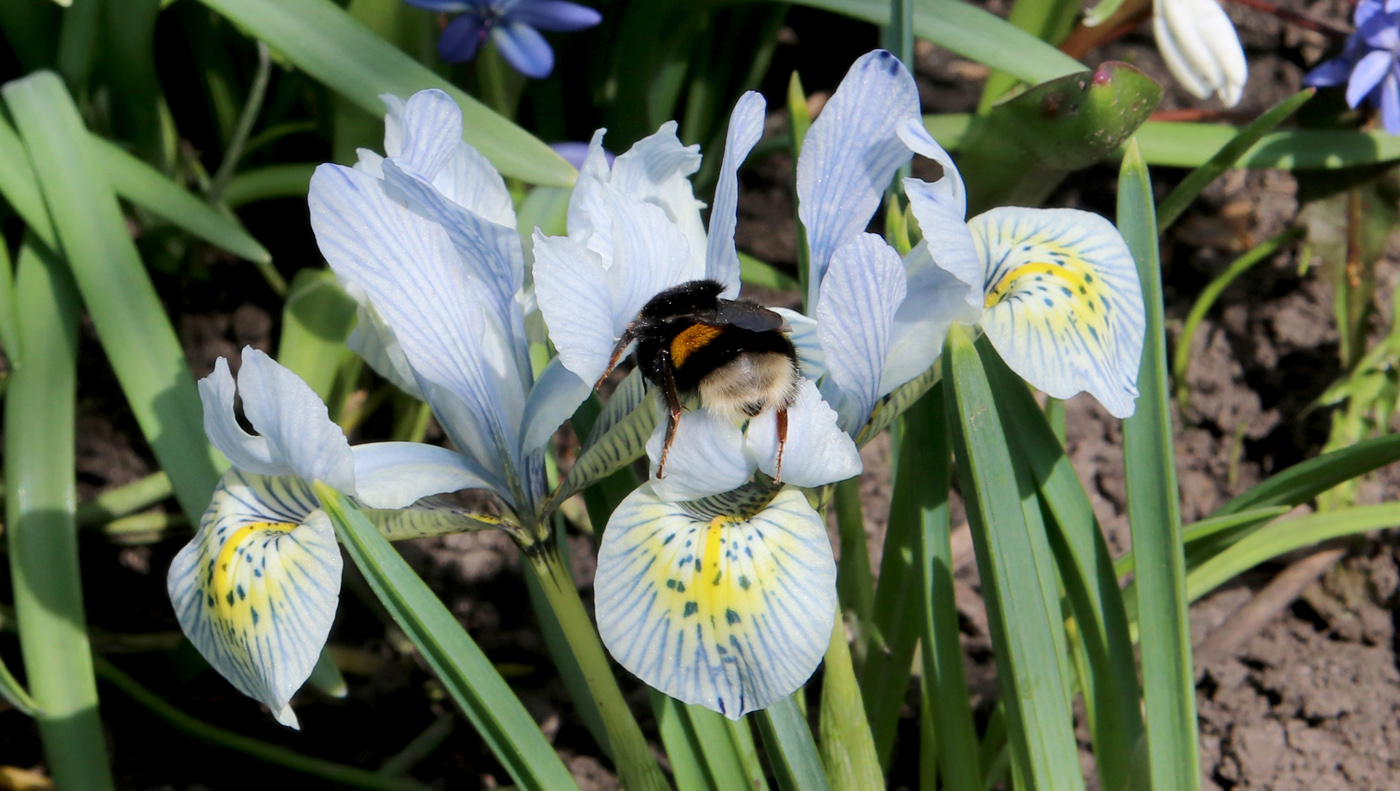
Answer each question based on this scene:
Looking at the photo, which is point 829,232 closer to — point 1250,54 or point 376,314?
point 376,314

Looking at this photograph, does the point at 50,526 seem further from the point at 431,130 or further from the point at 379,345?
the point at 431,130

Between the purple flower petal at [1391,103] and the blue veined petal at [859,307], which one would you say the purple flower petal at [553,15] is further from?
the purple flower petal at [1391,103]

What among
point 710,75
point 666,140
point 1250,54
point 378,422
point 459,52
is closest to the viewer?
point 666,140

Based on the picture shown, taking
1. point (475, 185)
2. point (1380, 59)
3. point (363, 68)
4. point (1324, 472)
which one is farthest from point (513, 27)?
point (1380, 59)

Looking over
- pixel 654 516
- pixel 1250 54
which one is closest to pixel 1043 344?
pixel 654 516

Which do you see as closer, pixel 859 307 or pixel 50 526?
pixel 859 307

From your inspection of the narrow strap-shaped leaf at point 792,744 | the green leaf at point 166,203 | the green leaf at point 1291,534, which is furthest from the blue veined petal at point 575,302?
the green leaf at point 1291,534

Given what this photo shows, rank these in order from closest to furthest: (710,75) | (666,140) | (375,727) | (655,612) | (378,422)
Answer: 1. (655,612)
2. (666,140)
3. (375,727)
4. (378,422)
5. (710,75)
